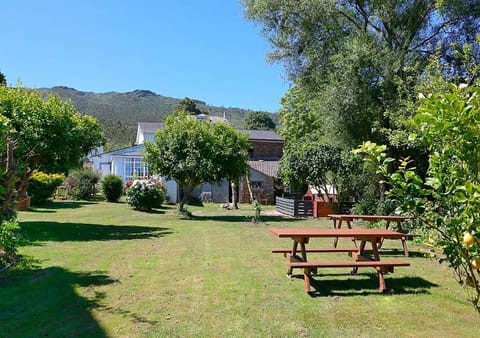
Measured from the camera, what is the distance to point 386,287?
6.46 meters

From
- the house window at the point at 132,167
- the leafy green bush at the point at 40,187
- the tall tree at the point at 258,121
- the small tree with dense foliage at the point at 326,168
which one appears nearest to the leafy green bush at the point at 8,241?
the small tree with dense foliage at the point at 326,168

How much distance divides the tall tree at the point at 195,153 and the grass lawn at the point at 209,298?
887 centimetres

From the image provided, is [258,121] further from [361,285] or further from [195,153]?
[361,285]

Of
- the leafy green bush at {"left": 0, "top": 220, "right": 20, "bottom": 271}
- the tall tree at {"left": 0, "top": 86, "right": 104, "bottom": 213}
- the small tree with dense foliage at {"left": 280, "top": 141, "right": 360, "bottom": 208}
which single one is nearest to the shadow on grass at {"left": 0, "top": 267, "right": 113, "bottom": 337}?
the leafy green bush at {"left": 0, "top": 220, "right": 20, "bottom": 271}

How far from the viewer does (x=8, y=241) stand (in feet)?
20.4

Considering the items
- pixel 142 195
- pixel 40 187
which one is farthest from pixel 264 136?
pixel 40 187

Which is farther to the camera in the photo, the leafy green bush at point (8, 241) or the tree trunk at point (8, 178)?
the tree trunk at point (8, 178)

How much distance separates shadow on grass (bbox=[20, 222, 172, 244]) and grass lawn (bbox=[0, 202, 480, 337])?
60.0 inches

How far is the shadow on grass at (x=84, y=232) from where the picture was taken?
10992 millimetres

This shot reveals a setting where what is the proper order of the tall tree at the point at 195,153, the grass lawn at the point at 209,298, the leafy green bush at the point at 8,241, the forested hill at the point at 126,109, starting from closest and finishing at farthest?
the grass lawn at the point at 209,298 < the leafy green bush at the point at 8,241 < the tall tree at the point at 195,153 < the forested hill at the point at 126,109

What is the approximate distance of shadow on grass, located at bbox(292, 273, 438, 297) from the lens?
6.21 m

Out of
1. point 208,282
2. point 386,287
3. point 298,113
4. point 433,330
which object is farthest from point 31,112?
point 298,113

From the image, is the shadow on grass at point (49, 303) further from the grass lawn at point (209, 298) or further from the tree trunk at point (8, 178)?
the tree trunk at point (8, 178)

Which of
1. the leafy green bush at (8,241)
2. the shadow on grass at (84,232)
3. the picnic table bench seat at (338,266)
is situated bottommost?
the shadow on grass at (84,232)
